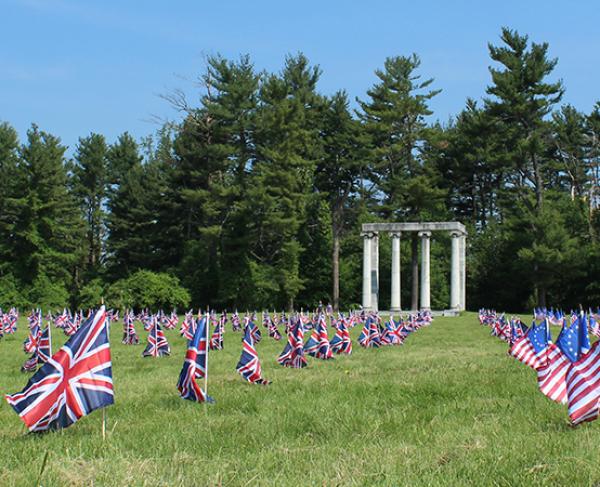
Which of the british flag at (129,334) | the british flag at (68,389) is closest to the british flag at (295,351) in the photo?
the british flag at (68,389)

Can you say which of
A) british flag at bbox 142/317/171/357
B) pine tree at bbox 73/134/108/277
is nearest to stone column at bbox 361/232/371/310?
pine tree at bbox 73/134/108/277

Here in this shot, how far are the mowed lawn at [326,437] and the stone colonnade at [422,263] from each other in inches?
1687

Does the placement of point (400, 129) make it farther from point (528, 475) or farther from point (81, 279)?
point (528, 475)

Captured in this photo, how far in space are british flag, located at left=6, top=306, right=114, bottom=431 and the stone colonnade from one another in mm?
48091

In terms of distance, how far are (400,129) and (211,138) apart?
15.9m

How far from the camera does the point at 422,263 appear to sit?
5700 cm

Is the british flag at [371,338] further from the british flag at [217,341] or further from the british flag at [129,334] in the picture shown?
the british flag at [129,334]

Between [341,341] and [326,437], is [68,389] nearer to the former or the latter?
[326,437]

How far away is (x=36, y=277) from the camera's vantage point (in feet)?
203

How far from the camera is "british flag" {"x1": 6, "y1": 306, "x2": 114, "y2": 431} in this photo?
7957 millimetres

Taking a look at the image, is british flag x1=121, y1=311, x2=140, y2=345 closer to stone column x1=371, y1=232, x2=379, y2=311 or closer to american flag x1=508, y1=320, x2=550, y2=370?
american flag x1=508, y1=320, x2=550, y2=370

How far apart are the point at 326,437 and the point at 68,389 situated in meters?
2.64

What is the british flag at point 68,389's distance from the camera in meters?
7.96

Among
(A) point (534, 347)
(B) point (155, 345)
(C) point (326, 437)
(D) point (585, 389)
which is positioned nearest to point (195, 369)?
(C) point (326, 437)
